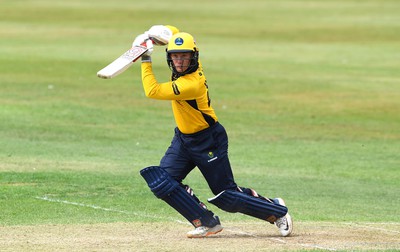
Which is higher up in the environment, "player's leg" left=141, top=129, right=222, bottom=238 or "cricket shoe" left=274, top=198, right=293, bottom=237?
"player's leg" left=141, top=129, right=222, bottom=238

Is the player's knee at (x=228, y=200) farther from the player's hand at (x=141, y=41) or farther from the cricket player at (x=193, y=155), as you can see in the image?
the player's hand at (x=141, y=41)

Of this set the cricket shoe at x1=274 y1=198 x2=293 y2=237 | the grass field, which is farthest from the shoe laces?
the grass field

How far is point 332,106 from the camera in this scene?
27.6 metres

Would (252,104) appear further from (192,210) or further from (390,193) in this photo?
(192,210)

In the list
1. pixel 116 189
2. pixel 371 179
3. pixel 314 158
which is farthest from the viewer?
pixel 314 158

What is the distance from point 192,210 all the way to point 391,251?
223cm

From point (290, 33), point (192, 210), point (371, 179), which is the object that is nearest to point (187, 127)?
point (192, 210)

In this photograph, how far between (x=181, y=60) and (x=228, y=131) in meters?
13.4

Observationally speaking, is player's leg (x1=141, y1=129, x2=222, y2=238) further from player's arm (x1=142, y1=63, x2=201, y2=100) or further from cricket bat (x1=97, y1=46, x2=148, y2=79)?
cricket bat (x1=97, y1=46, x2=148, y2=79)

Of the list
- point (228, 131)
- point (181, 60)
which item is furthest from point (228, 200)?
point (228, 131)

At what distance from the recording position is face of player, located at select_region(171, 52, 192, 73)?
34.8 ft

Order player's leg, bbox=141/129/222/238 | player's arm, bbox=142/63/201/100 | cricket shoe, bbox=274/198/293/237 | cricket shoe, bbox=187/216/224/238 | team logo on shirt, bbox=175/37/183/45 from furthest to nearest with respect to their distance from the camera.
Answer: cricket shoe, bbox=274/198/293/237 → cricket shoe, bbox=187/216/224/238 → player's leg, bbox=141/129/222/238 → team logo on shirt, bbox=175/37/183/45 → player's arm, bbox=142/63/201/100

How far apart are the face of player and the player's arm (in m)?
0.11

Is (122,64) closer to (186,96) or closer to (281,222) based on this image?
(186,96)
